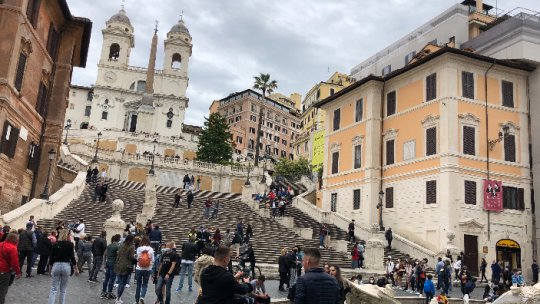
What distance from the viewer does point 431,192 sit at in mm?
29828

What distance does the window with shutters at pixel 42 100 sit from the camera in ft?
85.6

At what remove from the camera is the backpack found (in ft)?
35.7

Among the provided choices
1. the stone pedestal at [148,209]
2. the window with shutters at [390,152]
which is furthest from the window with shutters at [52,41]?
the window with shutters at [390,152]

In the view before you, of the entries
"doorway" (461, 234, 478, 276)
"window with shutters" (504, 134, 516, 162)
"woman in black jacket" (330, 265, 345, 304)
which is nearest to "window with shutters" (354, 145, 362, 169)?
"window with shutters" (504, 134, 516, 162)

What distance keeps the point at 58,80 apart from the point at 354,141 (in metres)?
21.3

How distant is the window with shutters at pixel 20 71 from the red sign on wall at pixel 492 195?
26.5 meters

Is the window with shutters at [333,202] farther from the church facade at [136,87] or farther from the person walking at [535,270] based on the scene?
the church facade at [136,87]

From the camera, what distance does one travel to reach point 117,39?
88188 mm

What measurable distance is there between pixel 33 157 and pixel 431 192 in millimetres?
23382

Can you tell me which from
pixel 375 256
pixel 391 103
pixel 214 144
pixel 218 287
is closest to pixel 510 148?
pixel 391 103

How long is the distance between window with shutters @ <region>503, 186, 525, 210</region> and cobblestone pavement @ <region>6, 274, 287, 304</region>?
67.6 ft

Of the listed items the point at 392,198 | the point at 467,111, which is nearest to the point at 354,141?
the point at 392,198

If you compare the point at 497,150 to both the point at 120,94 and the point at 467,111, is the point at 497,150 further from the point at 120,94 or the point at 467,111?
the point at 120,94

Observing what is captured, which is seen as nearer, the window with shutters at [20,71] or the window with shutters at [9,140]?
the window with shutters at [9,140]
